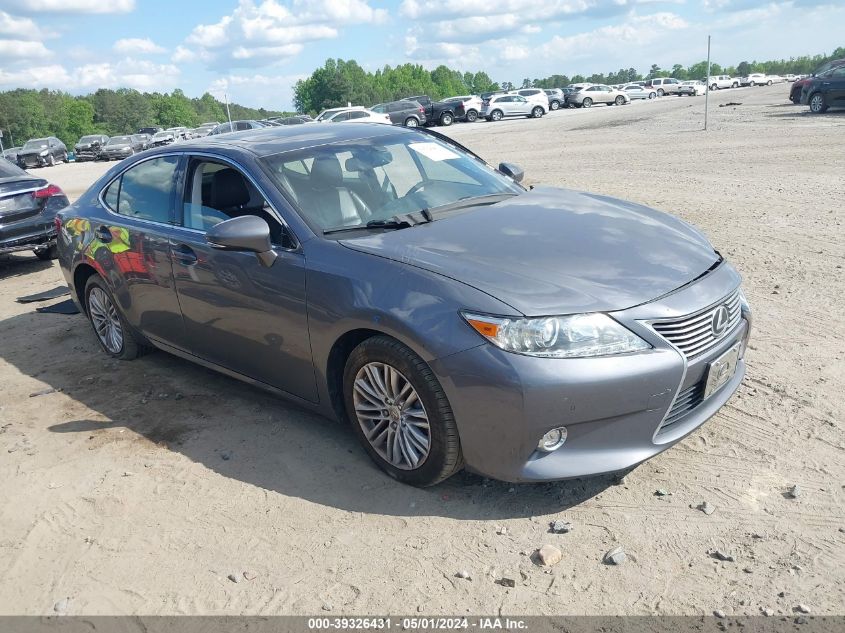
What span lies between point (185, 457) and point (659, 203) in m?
7.86

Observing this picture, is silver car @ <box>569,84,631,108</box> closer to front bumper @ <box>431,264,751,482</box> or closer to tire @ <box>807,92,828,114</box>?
tire @ <box>807,92,828,114</box>

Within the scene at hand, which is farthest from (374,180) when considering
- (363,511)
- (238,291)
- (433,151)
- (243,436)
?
(363,511)

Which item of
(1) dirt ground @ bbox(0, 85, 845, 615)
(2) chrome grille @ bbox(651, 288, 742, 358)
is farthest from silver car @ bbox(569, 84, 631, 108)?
(2) chrome grille @ bbox(651, 288, 742, 358)

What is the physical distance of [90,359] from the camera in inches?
243

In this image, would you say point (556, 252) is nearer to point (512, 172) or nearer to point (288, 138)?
point (512, 172)

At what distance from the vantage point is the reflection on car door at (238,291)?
4.02 m

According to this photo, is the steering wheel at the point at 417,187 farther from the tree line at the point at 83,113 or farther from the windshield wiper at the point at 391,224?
the tree line at the point at 83,113

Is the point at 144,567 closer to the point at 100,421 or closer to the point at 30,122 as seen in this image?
the point at 100,421

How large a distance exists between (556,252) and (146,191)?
10.2 feet

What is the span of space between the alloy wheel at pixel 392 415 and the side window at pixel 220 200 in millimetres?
911

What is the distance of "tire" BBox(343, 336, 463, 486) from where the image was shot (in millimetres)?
3375

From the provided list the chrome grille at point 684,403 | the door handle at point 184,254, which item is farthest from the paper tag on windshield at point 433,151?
the chrome grille at point 684,403

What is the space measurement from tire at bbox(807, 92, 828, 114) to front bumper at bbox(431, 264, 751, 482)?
2488 cm

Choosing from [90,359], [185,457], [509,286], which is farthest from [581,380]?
[90,359]
